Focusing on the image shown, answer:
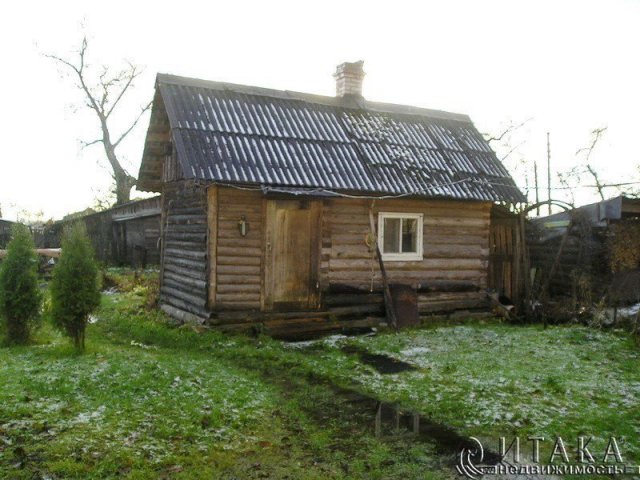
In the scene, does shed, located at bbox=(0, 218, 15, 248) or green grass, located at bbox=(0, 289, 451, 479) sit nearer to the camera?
green grass, located at bbox=(0, 289, 451, 479)

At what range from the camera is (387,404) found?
7594 mm

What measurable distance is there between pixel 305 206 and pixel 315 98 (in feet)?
14.3

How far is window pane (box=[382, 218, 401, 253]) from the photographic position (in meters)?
14.0

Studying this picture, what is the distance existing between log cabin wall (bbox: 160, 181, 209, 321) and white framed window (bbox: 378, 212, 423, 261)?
418 centimetres

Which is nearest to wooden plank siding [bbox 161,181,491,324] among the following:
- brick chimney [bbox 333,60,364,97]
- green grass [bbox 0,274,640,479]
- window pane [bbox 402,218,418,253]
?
window pane [bbox 402,218,418,253]

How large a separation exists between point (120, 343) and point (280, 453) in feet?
22.0

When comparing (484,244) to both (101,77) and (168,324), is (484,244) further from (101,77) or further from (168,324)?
(101,77)

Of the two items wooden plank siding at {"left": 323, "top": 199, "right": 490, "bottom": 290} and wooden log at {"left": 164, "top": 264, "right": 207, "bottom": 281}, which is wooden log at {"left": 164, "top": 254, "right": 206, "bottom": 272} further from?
wooden plank siding at {"left": 323, "top": 199, "right": 490, "bottom": 290}

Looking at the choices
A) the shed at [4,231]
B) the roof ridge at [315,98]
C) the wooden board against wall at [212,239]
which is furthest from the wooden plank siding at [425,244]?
the shed at [4,231]

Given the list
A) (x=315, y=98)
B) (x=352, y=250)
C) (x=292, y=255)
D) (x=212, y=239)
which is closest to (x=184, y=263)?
(x=212, y=239)

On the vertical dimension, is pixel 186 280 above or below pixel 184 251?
below

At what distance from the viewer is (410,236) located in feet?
47.0

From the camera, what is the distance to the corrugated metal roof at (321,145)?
12.4 meters

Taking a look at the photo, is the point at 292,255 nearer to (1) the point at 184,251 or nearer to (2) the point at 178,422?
(1) the point at 184,251
